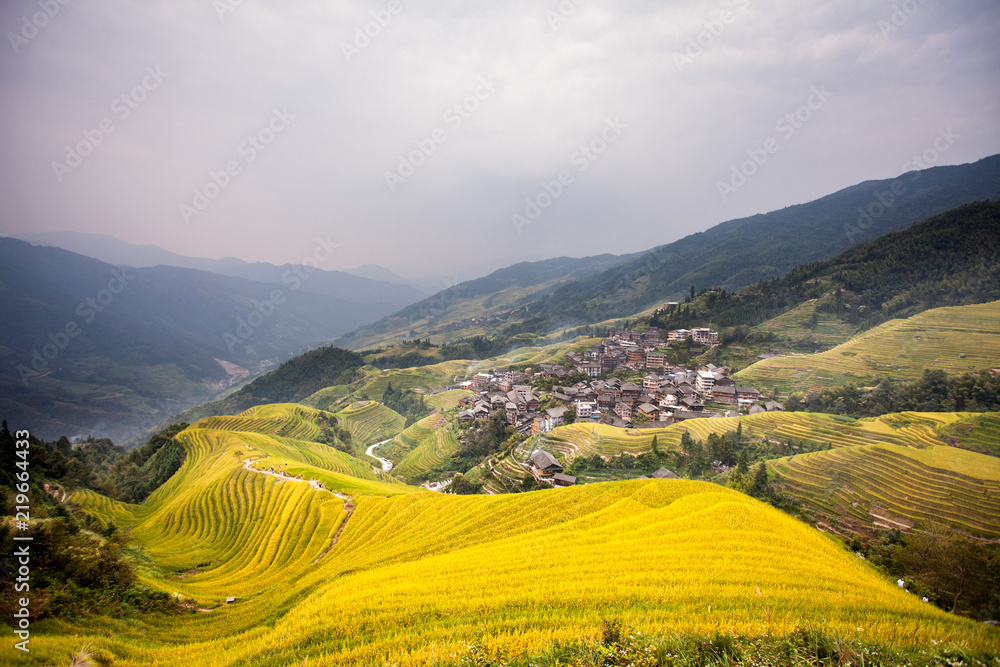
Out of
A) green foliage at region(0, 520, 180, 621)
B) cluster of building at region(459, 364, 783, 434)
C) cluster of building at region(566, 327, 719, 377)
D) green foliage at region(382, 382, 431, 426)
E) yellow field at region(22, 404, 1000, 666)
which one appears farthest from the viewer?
green foliage at region(382, 382, 431, 426)

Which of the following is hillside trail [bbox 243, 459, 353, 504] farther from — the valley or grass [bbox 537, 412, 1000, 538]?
grass [bbox 537, 412, 1000, 538]

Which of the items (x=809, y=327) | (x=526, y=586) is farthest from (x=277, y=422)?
(x=809, y=327)

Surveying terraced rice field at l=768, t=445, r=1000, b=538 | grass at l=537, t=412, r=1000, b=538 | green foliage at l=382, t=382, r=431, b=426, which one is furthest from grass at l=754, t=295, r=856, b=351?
green foliage at l=382, t=382, r=431, b=426

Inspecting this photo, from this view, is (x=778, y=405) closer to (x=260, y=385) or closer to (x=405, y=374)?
(x=405, y=374)

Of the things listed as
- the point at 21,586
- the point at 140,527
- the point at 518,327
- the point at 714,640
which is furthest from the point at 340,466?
the point at 518,327

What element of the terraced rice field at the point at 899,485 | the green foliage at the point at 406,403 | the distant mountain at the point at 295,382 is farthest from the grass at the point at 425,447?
the distant mountain at the point at 295,382
